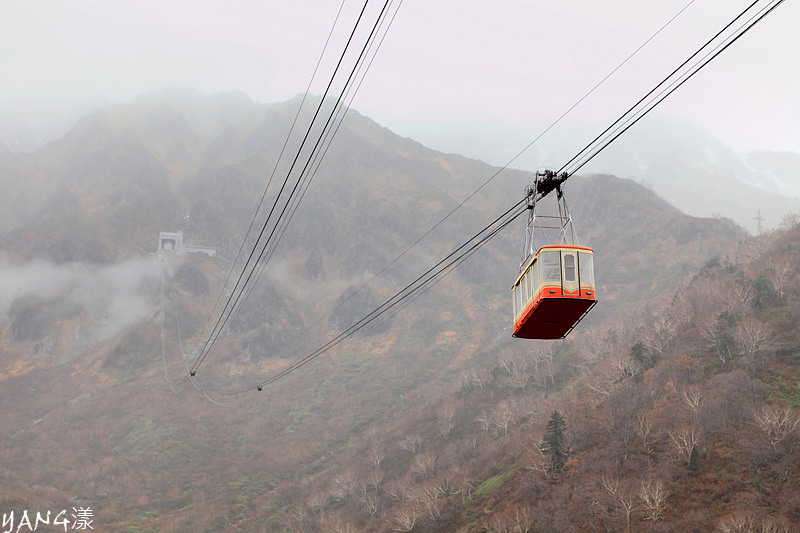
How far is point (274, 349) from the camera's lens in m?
142

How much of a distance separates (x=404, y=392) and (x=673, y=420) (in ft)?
210

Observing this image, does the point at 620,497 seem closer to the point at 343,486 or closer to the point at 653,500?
the point at 653,500

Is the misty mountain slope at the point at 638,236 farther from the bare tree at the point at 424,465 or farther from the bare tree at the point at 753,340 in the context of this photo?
the bare tree at the point at 424,465

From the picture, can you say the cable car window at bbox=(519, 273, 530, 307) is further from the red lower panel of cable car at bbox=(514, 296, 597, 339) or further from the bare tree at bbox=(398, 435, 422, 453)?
the bare tree at bbox=(398, 435, 422, 453)

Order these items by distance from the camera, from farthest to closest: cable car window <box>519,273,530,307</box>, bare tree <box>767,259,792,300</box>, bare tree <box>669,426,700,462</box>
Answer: bare tree <box>767,259,792,300</box>
bare tree <box>669,426,700,462</box>
cable car window <box>519,273,530,307</box>

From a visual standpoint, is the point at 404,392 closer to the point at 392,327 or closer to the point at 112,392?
the point at 392,327

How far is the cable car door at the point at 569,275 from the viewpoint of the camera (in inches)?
775

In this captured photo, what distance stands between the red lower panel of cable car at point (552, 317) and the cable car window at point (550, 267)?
767mm

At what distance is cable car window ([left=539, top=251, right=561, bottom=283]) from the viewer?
1984 cm

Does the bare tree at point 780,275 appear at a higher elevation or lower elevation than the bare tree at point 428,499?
higher

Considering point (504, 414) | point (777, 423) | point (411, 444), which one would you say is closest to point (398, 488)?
point (411, 444)

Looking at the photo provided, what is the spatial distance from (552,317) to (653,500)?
133 ft

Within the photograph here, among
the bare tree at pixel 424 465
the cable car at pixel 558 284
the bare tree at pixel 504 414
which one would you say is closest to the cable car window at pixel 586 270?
the cable car at pixel 558 284

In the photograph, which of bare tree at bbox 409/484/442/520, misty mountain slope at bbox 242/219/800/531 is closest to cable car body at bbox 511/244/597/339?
misty mountain slope at bbox 242/219/800/531
